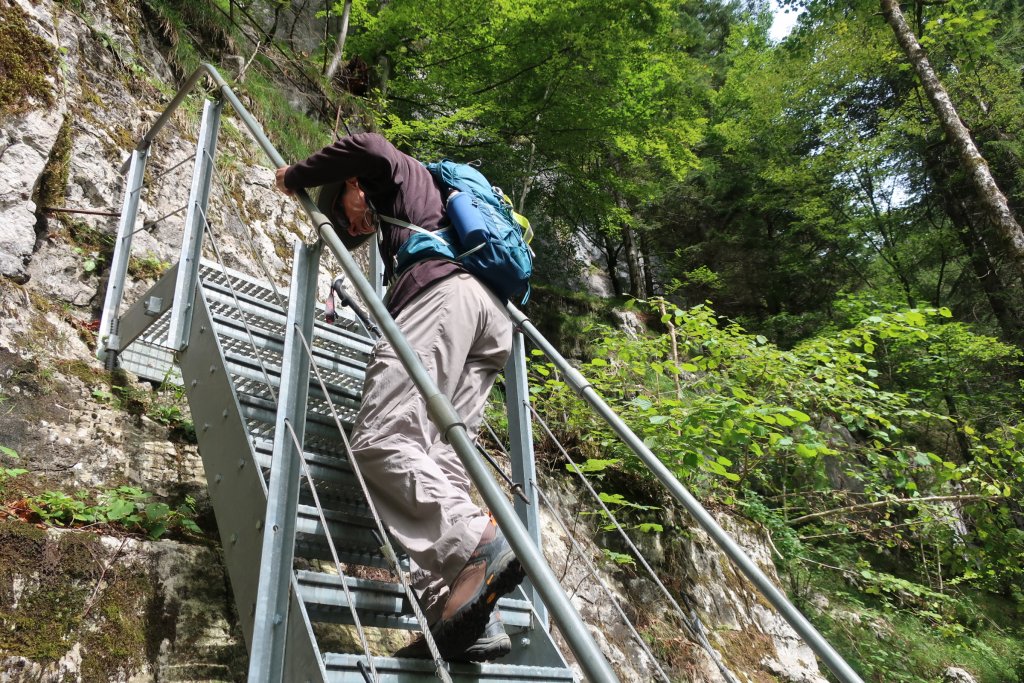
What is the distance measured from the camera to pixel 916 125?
44.5 ft

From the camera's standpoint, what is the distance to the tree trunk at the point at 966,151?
802 centimetres

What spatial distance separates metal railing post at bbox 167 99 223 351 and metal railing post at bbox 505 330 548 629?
1462mm

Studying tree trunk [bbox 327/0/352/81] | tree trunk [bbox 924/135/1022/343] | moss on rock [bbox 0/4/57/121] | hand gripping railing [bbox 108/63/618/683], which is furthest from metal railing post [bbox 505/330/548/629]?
tree trunk [bbox 924/135/1022/343]

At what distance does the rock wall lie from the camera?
2.56 m

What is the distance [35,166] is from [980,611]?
11.2 m

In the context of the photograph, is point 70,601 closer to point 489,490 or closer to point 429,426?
point 429,426

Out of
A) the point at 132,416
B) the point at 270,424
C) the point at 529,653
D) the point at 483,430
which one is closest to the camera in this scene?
the point at 529,653

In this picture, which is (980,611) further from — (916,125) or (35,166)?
(35,166)

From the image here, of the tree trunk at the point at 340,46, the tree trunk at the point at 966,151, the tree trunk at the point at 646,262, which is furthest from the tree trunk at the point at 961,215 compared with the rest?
the tree trunk at the point at 340,46

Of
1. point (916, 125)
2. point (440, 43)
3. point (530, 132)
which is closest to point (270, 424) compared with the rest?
point (440, 43)

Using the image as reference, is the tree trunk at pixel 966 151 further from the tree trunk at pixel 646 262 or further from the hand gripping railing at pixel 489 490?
the tree trunk at pixel 646 262

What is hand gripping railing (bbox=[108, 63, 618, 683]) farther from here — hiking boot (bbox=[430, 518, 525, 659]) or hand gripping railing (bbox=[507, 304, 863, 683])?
hand gripping railing (bbox=[507, 304, 863, 683])

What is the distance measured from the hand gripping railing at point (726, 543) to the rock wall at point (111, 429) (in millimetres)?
1610

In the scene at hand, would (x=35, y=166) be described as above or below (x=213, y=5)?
below
